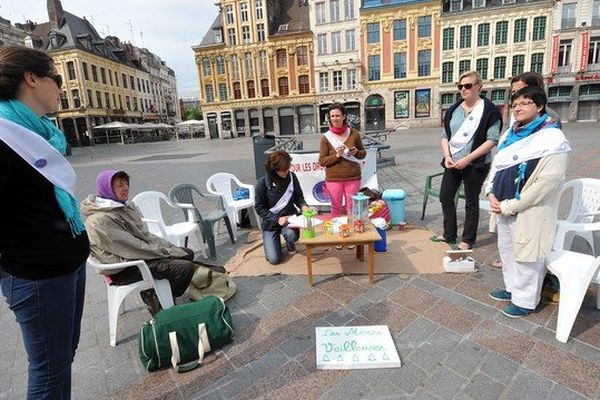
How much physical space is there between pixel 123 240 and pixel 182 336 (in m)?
0.92

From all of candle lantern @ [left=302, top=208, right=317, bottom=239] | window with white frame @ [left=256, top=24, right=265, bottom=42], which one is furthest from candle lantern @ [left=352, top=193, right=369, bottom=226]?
window with white frame @ [left=256, top=24, right=265, bottom=42]

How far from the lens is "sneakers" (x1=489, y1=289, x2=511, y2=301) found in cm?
305

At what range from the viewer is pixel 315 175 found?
6.21 m

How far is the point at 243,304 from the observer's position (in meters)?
3.30

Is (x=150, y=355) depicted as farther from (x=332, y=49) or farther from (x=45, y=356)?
(x=332, y=49)

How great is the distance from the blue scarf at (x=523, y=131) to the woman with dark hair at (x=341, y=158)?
6.07 feet

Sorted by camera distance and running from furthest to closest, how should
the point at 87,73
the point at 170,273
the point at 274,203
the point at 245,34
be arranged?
the point at 87,73
the point at 245,34
the point at 274,203
the point at 170,273

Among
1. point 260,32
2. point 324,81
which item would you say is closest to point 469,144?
point 324,81

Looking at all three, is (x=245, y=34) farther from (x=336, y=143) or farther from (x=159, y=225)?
(x=159, y=225)

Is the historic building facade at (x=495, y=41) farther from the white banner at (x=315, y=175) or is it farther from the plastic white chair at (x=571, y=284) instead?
the plastic white chair at (x=571, y=284)

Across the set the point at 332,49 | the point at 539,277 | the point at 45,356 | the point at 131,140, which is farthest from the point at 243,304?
the point at 131,140

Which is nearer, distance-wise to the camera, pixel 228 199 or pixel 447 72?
pixel 228 199

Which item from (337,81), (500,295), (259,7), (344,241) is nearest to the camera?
(500,295)

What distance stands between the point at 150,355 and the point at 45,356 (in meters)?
0.94
